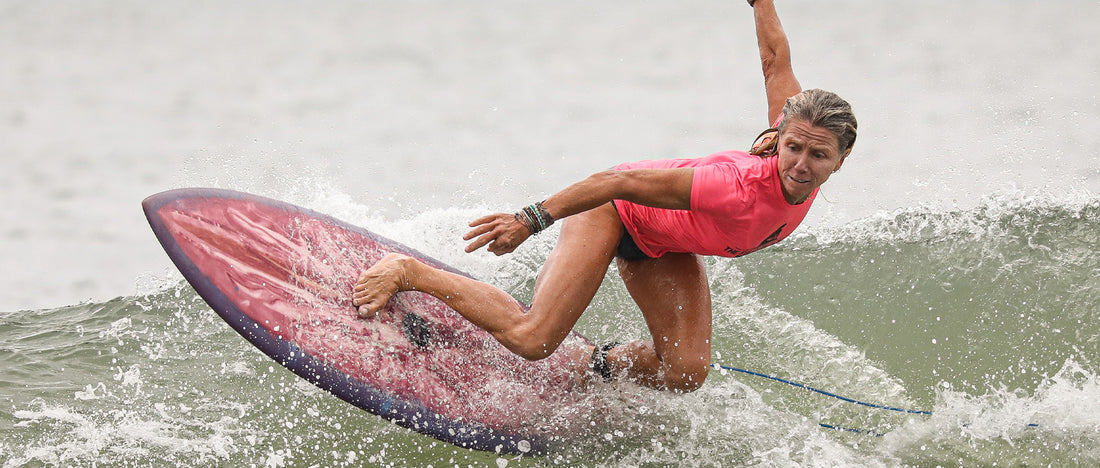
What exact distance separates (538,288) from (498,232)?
0.40 metres

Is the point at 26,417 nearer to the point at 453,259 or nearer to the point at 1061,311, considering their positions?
the point at 453,259

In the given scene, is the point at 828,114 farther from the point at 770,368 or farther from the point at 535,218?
the point at 770,368

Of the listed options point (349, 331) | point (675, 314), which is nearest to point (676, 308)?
point (675, 314)

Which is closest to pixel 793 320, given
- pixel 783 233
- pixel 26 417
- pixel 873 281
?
pixel 873 281

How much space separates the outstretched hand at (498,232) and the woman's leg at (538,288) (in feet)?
1.02

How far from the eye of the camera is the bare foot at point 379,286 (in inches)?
139

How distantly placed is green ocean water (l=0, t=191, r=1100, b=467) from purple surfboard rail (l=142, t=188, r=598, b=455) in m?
0.18

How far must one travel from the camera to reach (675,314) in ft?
11.9

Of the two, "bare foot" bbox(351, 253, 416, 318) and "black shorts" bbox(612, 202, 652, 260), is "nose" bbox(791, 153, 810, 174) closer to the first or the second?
"black shorts" bbox(612, 202, 652, 260)

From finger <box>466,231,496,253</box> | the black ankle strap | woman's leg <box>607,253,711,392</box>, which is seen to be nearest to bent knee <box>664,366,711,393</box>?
woman's leg <box>607,253,711,392</box>

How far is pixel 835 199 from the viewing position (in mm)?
7445

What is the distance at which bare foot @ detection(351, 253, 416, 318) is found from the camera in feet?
11.6

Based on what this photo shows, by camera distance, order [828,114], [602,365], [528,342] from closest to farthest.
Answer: [828,114], [528,342], [602,365]

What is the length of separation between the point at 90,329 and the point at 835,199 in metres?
5.43
